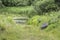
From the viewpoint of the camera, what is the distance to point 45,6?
19.3m

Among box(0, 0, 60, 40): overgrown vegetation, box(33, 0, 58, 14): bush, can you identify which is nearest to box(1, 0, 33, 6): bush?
box(0, 0, 60, 40): overgrown vegetation

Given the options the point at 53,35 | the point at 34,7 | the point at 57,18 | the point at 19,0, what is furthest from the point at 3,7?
the point at 53,35

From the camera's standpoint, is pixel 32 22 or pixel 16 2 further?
pixel 16 2

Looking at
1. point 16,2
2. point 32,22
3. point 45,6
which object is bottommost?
point 16,2

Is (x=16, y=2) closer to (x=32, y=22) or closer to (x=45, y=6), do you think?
(x=45, y=6)

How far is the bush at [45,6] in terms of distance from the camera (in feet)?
63.5

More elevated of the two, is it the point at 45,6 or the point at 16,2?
the point at 45,6

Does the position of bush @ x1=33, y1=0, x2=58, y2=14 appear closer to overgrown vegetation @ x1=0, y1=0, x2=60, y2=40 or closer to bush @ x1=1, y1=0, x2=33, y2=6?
overgrown vegetation @ x1=0, y1=0, x2=60, y2=40

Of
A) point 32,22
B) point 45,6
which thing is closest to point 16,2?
point 45,6

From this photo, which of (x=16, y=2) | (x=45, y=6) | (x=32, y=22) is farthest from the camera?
(x=16, y=2)

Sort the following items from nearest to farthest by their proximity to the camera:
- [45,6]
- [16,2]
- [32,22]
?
[32,22]
[45,6]
[16,2]

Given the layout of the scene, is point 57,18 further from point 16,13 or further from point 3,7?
point 3,7

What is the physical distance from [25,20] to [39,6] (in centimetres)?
181

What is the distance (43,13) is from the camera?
63.7 ft
